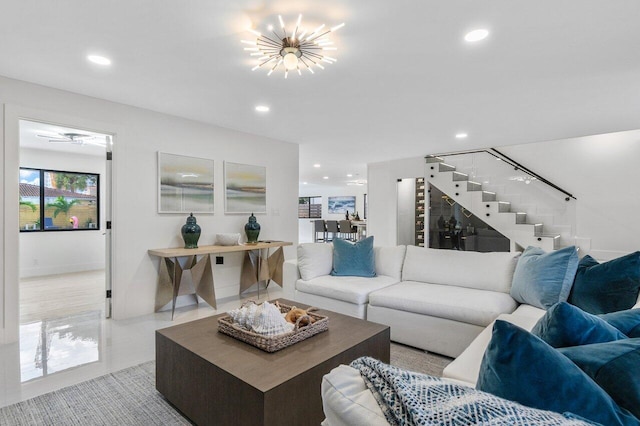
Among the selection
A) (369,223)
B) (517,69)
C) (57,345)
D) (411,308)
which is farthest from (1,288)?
(369,223)

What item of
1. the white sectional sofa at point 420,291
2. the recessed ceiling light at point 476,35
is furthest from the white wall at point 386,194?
the recessed ceiling light at point 476,35

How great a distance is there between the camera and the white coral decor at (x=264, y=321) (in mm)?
1874

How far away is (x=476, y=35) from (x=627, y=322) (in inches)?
77.6

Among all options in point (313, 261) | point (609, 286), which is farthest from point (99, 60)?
point (609, 286)

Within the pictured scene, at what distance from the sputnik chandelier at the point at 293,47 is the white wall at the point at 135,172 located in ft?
6.43

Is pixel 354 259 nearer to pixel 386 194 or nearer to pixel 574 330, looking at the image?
pixel 574 330

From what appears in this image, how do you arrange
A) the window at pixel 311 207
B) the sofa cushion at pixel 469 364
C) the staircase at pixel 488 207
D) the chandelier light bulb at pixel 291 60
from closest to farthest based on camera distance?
the sofa cushion at pixel 469 364, the chandelier light bulb at pixel 291 60, the staircase at pixel 488 207, the window at pixel 311 207

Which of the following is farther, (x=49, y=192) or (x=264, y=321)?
(x=49, y=192)

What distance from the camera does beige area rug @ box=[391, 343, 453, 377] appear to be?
243 centimetres

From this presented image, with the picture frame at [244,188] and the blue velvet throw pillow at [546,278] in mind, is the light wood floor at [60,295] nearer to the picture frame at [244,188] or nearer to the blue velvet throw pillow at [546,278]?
the picture frame at [244,188]

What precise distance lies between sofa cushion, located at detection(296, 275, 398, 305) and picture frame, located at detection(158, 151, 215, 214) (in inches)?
69.2

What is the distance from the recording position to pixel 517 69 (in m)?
2.79

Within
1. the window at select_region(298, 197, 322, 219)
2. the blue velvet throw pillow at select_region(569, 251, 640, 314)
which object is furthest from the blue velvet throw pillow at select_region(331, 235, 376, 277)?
the window at select_region(298, 197, 322, 219)

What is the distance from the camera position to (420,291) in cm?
293
